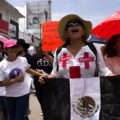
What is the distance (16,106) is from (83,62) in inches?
57.1

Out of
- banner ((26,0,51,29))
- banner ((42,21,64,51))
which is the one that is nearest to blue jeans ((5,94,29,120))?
banner ((42,21,64,51))

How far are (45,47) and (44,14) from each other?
85.4 feet

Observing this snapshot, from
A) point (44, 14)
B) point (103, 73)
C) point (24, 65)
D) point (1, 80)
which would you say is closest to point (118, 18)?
point (103, 73)

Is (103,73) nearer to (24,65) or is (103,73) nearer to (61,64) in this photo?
(61,64)

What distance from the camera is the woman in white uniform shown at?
2.03m

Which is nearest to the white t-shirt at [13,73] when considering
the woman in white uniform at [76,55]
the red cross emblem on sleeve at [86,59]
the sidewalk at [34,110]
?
the woman in white uniform at [76,55]

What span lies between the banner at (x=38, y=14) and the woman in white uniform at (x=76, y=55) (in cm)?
2722

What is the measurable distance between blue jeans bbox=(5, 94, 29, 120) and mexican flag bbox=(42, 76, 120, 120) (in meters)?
0.98

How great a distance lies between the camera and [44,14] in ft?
95.3

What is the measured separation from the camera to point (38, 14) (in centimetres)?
2884

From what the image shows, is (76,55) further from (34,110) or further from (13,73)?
(34,110)

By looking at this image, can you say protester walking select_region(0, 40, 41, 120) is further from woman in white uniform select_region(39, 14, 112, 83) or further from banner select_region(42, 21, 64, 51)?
banner select_region(42, 21, 64, 51)

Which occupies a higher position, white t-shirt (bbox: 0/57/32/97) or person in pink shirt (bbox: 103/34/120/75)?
person in pink shirt (bbox: 103/34/120/75)

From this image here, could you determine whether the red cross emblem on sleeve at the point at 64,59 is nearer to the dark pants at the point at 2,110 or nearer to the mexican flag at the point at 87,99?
the mexican flag at the point at 87,99
